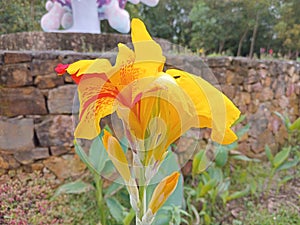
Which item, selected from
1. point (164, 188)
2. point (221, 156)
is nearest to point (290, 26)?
point (221, 156)

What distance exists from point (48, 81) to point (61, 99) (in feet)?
0.45

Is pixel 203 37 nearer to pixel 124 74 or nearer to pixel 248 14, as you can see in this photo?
pixel 248 14

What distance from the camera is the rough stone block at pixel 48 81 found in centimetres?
196

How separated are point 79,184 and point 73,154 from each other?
0.41 meters

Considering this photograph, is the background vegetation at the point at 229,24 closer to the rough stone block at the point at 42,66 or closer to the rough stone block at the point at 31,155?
the rough stone block at the point at 42,66

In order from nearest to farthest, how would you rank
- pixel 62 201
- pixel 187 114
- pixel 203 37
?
pixel 187 114, pixel 62 201, pixel 203 37

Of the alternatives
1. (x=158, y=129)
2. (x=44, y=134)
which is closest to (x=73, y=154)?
(x=44, y=134)

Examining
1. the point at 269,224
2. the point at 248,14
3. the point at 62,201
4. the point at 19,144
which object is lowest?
the point at 269,224

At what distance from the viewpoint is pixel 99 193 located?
1614 millimetres

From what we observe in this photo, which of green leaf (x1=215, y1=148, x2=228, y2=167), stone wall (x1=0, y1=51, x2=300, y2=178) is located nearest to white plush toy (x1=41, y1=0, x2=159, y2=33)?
stone wall (x1=0, y1=51, x2=300, y2=178)

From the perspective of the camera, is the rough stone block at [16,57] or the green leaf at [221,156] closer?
the rough stone block at [16,57]

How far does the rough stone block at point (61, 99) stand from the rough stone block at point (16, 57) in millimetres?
250

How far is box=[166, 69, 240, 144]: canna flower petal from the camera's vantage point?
18.6 inches

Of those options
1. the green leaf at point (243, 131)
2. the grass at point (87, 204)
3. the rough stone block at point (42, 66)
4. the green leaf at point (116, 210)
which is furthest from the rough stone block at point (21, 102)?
the green leaf at point (243, 131)
